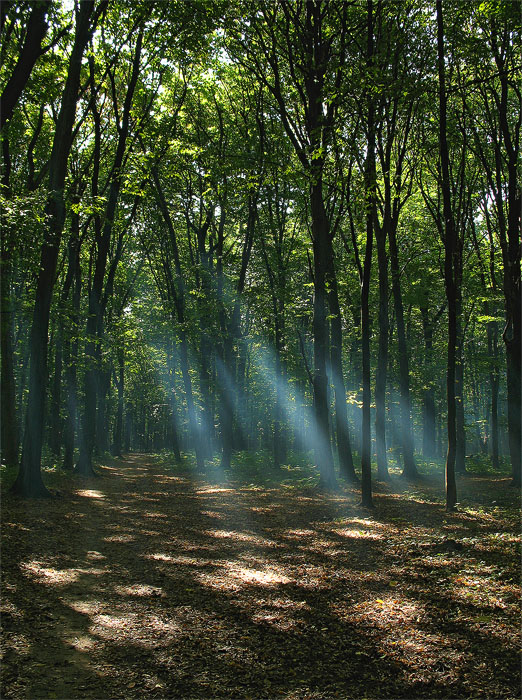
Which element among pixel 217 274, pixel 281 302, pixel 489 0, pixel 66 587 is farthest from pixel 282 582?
pixel 217 274

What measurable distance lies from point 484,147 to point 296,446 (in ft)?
80.0

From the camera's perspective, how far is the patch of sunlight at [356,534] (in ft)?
28.5

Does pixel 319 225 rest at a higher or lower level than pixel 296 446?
higher

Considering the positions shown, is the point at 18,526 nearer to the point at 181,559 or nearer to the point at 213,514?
the point at 181,559

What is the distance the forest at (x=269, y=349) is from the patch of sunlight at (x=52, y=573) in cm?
5

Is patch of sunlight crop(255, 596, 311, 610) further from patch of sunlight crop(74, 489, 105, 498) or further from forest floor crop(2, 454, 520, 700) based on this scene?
patch of sunlight crop(74, 489, 105, 498)

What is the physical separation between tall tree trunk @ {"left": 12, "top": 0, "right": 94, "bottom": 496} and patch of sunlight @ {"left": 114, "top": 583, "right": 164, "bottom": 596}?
20.9 ft

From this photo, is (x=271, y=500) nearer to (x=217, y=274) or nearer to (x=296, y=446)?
(x=217, y=274)

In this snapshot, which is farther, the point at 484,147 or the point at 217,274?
the point at 217,274

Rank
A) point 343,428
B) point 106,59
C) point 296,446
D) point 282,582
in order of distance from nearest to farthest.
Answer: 1. point 282,582
2. point 106,59
3. point 343,428
4. point 296,446

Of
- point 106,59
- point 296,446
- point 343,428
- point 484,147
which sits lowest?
point 296,446

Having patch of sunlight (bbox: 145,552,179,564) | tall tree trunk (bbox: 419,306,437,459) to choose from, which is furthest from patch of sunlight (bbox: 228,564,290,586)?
tall tree trunk (bbox: 419,306,437,459)

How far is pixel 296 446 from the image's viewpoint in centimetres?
3516

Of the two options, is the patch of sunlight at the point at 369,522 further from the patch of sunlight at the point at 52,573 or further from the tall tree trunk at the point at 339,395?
the tall tree trunk at the point at 339,395
